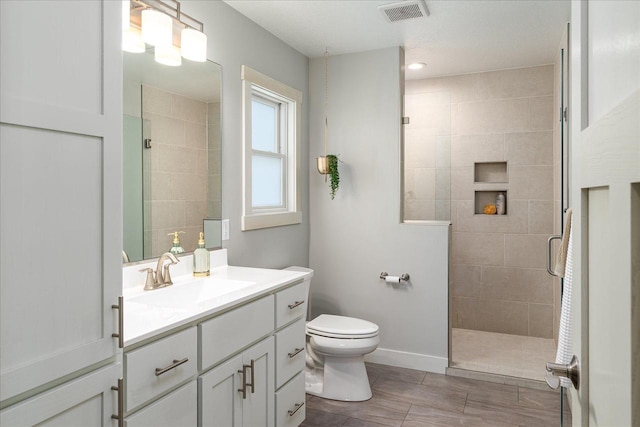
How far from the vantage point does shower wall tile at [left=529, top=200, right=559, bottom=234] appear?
155 inches

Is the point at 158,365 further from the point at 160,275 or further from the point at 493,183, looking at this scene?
the point at 493,183

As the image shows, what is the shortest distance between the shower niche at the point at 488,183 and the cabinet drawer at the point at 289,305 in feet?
8.16

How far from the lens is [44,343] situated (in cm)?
103

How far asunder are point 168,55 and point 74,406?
1625 mm

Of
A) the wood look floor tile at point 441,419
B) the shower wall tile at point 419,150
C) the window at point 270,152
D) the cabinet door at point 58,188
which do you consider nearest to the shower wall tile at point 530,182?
the shower wall tile at point 419,150

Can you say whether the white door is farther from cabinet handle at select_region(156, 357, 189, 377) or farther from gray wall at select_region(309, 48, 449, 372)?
gray wall at select_region(309, 48, 449, 372)

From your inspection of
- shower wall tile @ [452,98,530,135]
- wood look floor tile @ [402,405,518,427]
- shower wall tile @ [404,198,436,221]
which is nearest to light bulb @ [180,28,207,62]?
shower wall tile @ [404,198,436,221]

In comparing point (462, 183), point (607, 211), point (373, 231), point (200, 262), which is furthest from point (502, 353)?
point (607, 211)

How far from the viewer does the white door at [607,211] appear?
1.74 feet

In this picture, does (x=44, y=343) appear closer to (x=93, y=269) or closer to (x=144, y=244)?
(x=93, y=269)

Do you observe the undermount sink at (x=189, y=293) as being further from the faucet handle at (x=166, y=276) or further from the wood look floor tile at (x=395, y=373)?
the wood look floor tile at (x=395, y=373)

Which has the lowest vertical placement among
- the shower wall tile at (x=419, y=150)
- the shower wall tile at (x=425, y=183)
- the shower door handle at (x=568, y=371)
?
the shower door handle at (x=568, y=371)

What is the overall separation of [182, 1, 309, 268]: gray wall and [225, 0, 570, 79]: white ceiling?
0.31 feet

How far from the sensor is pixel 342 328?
2.86 meters
